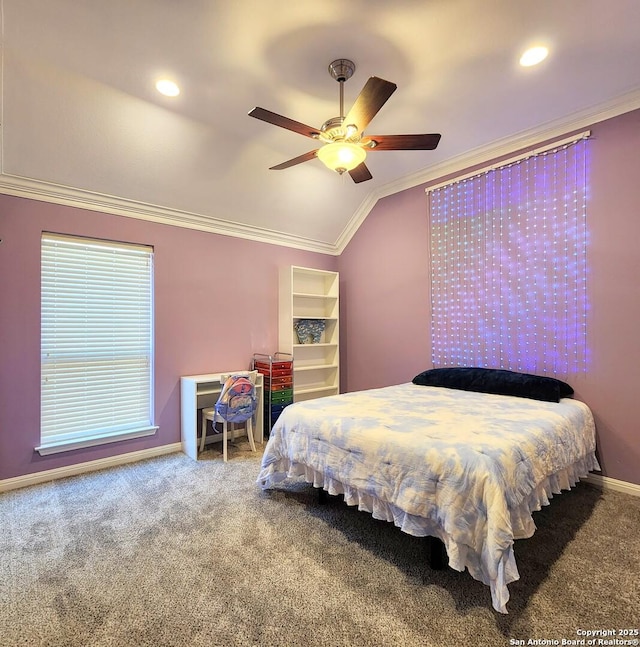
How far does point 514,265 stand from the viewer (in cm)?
334

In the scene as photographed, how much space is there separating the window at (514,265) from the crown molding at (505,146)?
136 millimetres

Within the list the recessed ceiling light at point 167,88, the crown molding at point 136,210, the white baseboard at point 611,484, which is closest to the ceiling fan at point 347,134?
the recessed ceiling light at point 167,88

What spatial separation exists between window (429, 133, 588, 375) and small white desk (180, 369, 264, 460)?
2058 millimetres

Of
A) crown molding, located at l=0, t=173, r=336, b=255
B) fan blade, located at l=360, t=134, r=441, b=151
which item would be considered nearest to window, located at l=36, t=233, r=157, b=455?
crown molding, located at l=0, t=173, r=336, b=255

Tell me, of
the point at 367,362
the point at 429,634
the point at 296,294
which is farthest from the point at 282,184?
the point at 429,634

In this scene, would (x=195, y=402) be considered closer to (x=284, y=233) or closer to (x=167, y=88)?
(x=284, y=233)

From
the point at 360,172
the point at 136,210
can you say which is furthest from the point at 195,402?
the point at 360,172

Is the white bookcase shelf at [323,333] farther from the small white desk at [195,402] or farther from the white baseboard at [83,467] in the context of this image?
the white baseboard at [83,467]

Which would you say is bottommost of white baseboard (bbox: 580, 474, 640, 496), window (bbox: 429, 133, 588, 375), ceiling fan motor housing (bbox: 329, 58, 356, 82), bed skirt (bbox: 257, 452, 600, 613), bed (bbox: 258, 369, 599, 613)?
white baseboard (bbox: 580, 474, 640, 496)

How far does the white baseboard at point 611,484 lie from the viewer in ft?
8.90

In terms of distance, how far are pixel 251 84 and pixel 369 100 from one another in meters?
1.13

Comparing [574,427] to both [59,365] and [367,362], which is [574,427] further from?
[59,365]

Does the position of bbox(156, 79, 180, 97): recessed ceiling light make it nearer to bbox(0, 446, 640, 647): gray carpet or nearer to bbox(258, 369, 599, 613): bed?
bbox(258, 369, 599, 613): bed

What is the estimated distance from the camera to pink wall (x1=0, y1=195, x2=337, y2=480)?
2.90m
